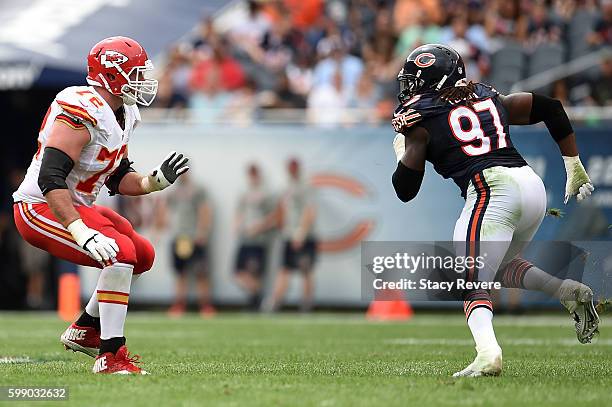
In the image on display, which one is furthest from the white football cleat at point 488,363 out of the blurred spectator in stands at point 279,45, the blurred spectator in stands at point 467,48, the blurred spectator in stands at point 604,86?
the blurred spectator in stands at point 279,45

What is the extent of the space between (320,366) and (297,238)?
7.24m

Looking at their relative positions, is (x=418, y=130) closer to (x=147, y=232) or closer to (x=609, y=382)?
(x=609, y=382)

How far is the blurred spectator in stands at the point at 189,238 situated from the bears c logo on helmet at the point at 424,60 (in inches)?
325

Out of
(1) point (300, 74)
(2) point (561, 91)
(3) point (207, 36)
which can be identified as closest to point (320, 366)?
(2) point (561, 91)

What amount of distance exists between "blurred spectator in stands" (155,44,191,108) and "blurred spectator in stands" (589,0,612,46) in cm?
557

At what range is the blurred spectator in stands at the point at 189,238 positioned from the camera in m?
13.9

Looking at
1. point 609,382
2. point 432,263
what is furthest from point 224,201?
point 609,382

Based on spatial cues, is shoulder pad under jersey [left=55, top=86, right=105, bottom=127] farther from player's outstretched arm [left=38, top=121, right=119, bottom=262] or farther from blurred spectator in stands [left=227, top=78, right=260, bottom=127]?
blurred spectator in stands [left=227, top=78, right=260, bottom=127]

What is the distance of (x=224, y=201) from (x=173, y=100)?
1.84m

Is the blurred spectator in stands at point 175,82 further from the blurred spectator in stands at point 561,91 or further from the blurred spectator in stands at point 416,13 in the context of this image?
the blurred spectator in stands at point 561,91

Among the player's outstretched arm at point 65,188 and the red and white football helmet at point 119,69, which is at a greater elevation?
the red and white football helmet at point 119,69

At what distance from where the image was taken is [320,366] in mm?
6371

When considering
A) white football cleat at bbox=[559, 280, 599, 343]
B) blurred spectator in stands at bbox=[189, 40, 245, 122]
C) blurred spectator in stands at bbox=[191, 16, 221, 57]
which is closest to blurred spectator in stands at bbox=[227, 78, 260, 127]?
blurred spectator in stands at bbox=[189, 40, 245, 122]

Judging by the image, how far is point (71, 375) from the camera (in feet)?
18.8
